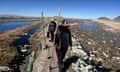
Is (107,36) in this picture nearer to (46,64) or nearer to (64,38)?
(46,64)

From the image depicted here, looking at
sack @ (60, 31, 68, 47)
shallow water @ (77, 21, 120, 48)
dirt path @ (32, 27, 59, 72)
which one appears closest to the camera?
sack @ (60, 31, 68, 47)

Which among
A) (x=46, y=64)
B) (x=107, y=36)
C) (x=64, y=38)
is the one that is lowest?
(x=107, y=36)

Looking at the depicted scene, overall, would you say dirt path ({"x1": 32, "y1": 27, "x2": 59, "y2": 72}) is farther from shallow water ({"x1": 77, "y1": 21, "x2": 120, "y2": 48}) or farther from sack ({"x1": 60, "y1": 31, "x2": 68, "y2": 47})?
shallow water ({"x1": 77, "y1": 21, "x2": 120, "y2": 48})

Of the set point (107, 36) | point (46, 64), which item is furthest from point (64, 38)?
point (107, 36)

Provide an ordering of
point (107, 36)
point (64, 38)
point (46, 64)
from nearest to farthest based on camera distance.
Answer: point (64, 38) < point (46, 64) < point (107, 36)

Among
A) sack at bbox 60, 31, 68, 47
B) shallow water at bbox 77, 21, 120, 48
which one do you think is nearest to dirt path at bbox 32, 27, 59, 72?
sack at bbox 60, 31, 68, 47

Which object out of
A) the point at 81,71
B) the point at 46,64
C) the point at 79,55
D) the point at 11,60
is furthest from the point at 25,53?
the point at 46,64

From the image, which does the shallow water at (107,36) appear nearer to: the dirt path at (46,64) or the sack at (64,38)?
the dirt path at (46,64)

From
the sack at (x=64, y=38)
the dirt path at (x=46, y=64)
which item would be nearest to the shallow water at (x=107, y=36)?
the dirt path at (x=46, y=64)

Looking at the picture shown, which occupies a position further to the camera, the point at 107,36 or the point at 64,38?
the point at 107,36

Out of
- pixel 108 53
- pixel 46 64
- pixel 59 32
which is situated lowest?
pixel 108 53

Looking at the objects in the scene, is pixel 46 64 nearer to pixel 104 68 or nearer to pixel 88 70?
pixel 88 70
